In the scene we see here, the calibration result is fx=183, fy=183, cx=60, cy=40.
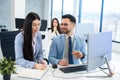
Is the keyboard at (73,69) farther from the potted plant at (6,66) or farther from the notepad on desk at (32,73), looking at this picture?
the potted plant at (6,66)

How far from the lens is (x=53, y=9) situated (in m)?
8.04

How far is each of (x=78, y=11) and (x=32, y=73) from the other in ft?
15.3

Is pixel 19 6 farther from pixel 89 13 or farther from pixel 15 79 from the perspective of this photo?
pixel 15 79

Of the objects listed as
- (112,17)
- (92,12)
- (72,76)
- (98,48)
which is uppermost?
(92,12)

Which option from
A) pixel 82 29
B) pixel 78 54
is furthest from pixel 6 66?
pixel 82 29

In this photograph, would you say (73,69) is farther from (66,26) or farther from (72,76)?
(66,26)

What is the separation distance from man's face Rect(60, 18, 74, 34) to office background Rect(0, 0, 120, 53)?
190cm

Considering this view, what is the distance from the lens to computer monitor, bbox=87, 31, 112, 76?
164 cm

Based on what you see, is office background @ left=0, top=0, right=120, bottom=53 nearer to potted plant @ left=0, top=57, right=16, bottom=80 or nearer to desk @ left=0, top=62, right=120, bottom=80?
desk @ left=0, top=62, right=120, bottom=80

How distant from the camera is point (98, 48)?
1731 millimetres

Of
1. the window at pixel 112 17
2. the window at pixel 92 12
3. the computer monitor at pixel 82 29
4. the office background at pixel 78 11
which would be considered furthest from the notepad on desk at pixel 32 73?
the window at pixel 92 12

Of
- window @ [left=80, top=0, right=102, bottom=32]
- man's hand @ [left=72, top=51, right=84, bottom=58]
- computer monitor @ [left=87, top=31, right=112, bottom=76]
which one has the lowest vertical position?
man's hand @ [left=72, top=51, right=84, bottom=58]

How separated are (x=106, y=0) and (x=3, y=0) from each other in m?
3.59

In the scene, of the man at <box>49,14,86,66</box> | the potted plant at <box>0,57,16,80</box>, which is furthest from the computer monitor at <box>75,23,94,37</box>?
the potted plant at <box>0,57,16,80</box>
